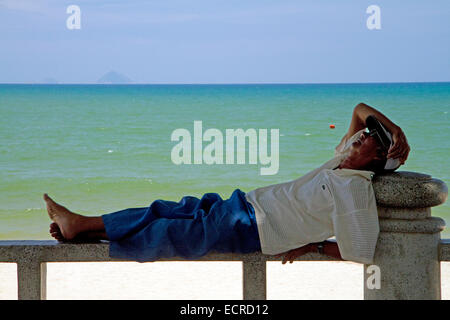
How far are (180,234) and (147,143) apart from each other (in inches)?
1159

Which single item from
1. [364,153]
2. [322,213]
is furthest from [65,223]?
[364,153]

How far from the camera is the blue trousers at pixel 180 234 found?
11.0 ft

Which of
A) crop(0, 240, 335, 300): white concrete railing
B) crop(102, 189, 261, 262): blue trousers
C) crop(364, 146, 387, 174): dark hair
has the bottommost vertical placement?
crop(0, 240, 335, 300): white concrete railing

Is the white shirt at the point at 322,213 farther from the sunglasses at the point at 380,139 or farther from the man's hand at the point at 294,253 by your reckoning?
the sunglasses at the point at 380,139

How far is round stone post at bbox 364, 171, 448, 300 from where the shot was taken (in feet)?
10.7

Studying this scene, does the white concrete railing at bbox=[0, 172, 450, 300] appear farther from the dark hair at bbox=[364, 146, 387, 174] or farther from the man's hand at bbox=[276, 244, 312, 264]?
the dark hair at bbox=[364, 146, 387, 174]

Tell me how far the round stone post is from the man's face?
0.34 meters

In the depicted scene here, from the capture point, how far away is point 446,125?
37.2m

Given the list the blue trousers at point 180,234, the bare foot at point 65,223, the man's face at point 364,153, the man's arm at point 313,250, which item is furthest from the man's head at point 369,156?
the bare foot at point 65,223

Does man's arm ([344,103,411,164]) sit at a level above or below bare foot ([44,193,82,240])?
above

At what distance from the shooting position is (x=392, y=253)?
3.30 meters

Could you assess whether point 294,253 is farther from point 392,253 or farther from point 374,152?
point 374,152

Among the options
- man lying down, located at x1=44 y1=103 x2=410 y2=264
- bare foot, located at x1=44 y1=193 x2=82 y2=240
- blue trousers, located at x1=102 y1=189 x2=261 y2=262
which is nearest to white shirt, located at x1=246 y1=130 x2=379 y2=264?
man lying down, located at x1=44 y1=103 x2=410 y2=264

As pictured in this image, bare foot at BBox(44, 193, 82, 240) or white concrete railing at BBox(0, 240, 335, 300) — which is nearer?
white concrete railing at BBox(0, 240, 335, 300)
